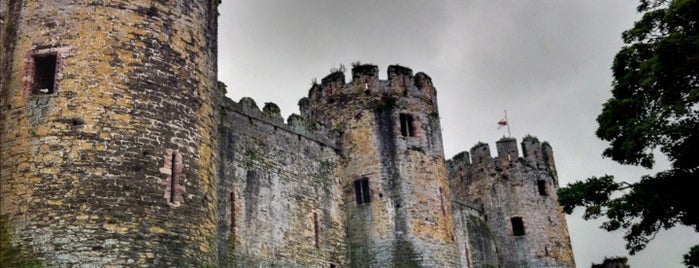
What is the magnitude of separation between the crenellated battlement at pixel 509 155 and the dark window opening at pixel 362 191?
10.3 metres

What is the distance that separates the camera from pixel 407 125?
24.0 metres

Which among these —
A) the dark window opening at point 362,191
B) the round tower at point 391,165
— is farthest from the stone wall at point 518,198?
the dark window opening at point 362,191

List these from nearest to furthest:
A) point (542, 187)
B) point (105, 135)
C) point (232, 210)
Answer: point (105, 135) → point (232, 210) → point (542, 187)

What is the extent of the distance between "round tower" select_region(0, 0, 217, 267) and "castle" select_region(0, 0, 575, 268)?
0.02m

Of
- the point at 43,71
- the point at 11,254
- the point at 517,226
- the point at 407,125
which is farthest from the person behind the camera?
the point at 517,226

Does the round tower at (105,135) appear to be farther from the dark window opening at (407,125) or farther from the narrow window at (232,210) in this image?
the dark window opening at (407,125)

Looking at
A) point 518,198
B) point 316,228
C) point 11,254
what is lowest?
point 11,254

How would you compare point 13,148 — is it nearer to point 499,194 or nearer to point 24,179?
point 24,179

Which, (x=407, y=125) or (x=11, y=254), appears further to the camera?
(x=407, y=125)

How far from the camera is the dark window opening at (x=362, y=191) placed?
2284 cm

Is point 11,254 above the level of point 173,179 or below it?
below

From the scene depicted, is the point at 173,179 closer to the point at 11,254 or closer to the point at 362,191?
the point at 11,254

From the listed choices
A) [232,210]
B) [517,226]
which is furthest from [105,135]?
[517,226]

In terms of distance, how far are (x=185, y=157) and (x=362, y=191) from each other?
9.57 meters
